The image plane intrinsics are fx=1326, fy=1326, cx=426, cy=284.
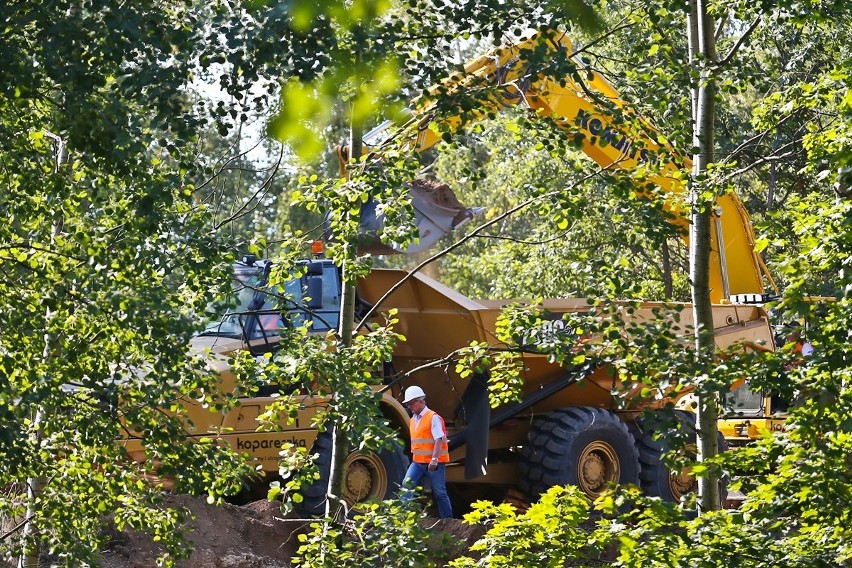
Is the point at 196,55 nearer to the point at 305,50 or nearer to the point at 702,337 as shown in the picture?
the point at 305,50

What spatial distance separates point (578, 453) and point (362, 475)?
91.2 inches

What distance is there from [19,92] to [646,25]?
14.3ft

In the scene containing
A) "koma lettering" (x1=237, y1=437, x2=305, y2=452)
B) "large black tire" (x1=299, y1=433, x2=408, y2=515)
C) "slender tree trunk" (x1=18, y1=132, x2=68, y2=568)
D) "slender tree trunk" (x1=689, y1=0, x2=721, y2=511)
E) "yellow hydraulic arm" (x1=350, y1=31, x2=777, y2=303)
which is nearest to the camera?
"slender tree trunk" (x1=18, y1=132, x2=68, y2=568)

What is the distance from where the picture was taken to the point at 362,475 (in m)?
11.7

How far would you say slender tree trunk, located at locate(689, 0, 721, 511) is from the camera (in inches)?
324

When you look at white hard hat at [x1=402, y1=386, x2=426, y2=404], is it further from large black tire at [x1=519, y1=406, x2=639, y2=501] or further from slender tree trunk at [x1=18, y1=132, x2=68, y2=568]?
slender tree trunk at [x1=18, y1=132, x2=68, y2=568]

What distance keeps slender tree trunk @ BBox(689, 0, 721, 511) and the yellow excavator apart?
1.69 metres

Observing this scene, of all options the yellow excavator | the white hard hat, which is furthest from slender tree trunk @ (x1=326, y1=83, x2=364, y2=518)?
the white hard hat

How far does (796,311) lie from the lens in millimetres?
6867

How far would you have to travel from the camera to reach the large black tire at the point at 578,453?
12656mm

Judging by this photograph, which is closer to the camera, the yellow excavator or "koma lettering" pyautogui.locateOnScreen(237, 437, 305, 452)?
"koma lettering" pyautogui.locateOnScreen(237, 437, 305, 452)

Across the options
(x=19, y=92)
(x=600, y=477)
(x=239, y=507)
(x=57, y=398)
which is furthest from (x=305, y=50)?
(x=600, y=477)

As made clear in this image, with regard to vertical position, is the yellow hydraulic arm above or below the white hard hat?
above

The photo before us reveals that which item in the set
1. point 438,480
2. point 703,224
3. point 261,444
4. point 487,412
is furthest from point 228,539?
point 703,224
